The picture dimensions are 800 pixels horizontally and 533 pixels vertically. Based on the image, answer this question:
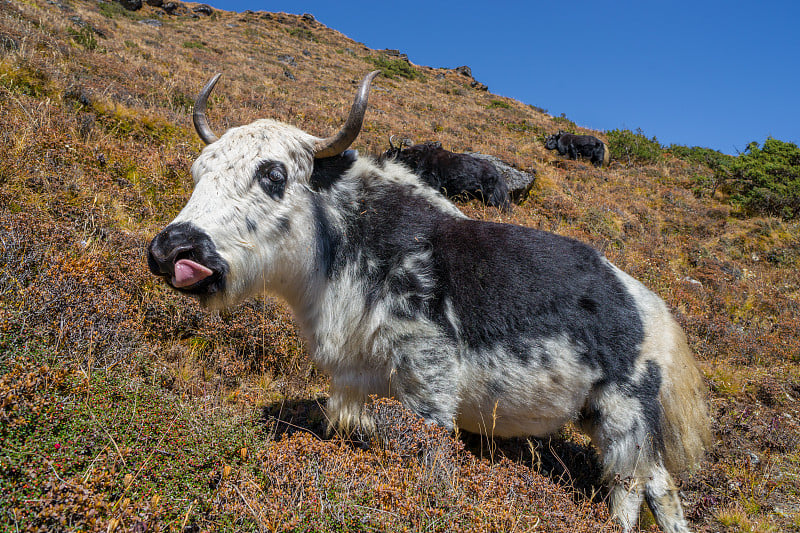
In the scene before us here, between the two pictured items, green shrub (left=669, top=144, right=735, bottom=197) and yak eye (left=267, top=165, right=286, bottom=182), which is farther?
green shrub (left=669, top=144, right=735, bottom=197)

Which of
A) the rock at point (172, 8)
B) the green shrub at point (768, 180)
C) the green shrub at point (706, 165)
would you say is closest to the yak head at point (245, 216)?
the green shrub at point (768, 180)

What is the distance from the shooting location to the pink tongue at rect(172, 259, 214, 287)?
85.3 inches

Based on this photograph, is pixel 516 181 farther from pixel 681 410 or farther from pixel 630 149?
pixel 630 149

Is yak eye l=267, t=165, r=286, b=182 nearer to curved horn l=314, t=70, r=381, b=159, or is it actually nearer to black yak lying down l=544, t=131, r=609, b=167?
curved horn l=314, t=70, r=381, b=159

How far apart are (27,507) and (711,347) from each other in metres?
7.34

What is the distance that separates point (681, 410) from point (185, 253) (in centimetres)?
338

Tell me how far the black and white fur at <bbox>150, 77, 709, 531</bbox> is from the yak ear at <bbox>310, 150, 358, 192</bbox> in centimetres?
2

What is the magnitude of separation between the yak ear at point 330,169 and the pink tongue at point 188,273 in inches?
40.4

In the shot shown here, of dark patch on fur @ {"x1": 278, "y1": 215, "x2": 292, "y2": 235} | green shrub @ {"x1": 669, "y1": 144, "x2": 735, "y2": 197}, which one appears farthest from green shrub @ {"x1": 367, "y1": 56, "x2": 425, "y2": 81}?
dark patch on fur @ {"x1": 278, "y1": 215, "x2": 292, "y2": 235}

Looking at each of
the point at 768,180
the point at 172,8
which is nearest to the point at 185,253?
the point at 768,180

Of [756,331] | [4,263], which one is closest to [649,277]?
[756,331]

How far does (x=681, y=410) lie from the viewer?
109 inches

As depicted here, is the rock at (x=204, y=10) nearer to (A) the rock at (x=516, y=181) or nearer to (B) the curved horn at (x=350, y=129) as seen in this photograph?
(A) the rock at (x=516, y=181)

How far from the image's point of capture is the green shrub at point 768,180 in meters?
12.4
